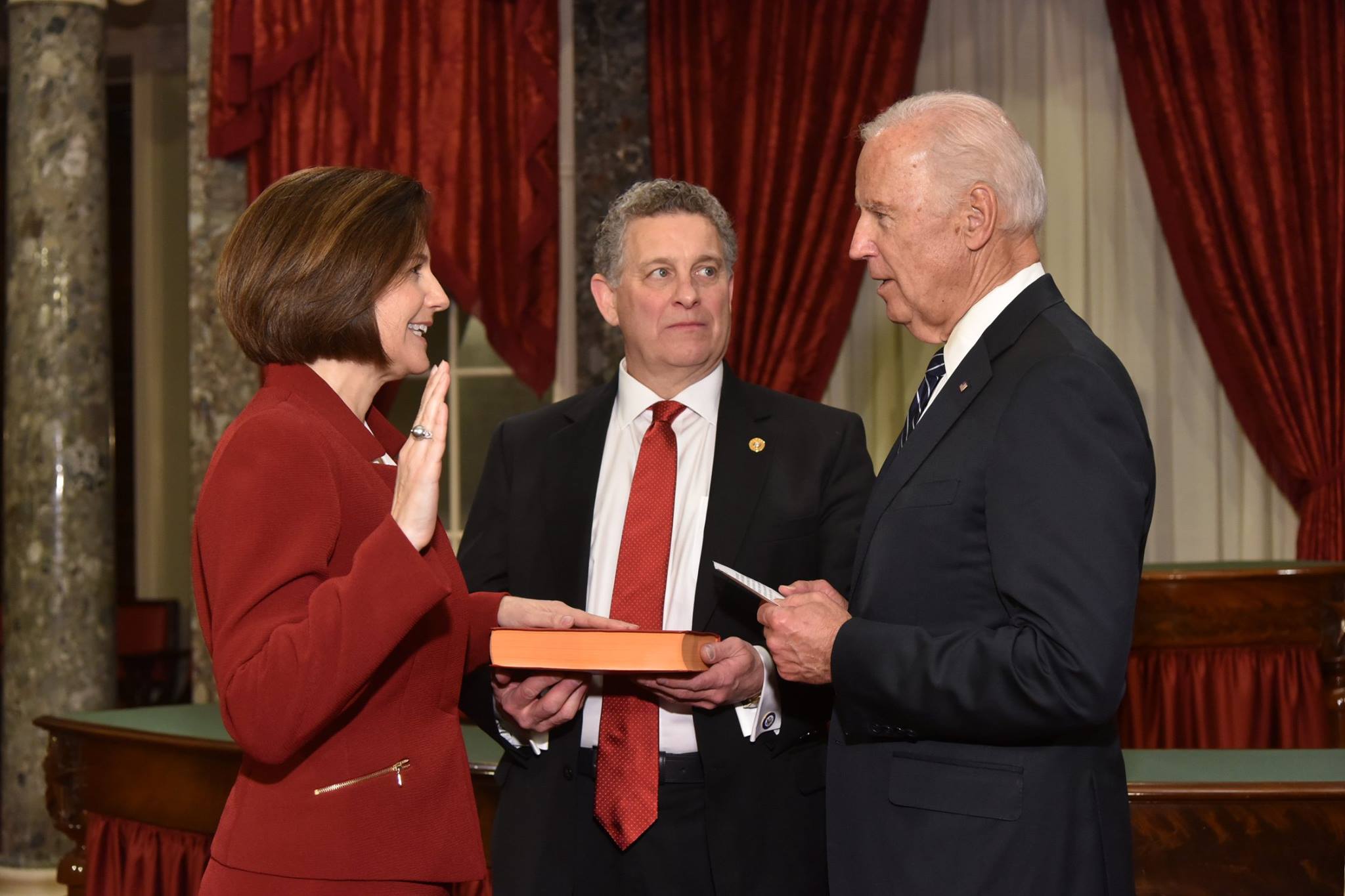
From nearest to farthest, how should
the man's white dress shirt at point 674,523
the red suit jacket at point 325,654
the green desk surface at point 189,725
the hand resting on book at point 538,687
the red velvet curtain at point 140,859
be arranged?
the red suit jacket at point 325,654
the hand resting on book at point 538,687
the man's white dress shirt at point 674,523
the green desk surface at point 189,725
the red velvet curtain at point 140,859

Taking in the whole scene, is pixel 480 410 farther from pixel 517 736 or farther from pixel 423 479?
pixel 423 479

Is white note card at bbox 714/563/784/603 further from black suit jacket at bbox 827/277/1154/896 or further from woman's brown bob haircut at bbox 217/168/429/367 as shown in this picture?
woman's brown bob haircut at bbox 217/168/429/367

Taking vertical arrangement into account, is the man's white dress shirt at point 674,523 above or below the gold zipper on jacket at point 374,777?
above

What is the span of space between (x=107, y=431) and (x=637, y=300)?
4.09 m

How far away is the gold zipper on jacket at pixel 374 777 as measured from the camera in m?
1.81

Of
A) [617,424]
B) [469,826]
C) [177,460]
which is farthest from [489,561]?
[177,460]

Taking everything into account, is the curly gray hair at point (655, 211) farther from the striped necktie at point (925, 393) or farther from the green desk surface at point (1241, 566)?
the green desk surface at point (1241, 566)

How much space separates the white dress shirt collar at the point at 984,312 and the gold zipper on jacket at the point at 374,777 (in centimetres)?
94

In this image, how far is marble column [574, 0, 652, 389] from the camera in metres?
6.30

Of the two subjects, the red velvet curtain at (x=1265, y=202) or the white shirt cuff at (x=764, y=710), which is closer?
the white shirt cuff at (x=764, y=710)

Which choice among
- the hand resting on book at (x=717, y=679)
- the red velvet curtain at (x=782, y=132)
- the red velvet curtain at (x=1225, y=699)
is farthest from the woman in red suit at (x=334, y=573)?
the red velvet curtain at (x=782, y=132)

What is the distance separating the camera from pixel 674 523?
2562 millimetres

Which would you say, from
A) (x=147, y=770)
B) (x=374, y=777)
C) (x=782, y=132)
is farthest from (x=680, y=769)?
(x=782, y=132)

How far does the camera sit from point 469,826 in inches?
76.4
